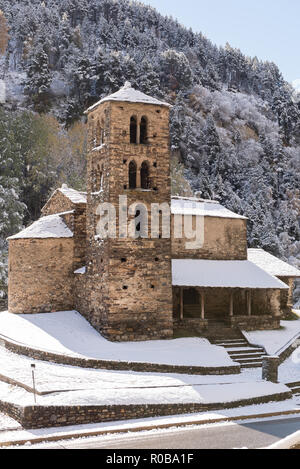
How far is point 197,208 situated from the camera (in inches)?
1113

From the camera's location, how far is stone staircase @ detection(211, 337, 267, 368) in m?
21.2

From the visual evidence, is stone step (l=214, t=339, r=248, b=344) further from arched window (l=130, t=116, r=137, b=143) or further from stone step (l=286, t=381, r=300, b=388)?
arched window (l=130, t=116, r=137, b=143)

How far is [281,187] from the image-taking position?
65938mm

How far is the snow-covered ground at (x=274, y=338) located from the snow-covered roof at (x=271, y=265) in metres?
4.38

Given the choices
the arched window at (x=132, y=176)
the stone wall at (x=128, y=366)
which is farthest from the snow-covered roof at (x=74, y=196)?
the stone wall at (x=128, y=366)

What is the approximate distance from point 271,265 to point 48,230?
14095 millimetres

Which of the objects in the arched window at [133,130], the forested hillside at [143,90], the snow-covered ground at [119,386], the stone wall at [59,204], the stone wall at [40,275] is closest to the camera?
the snow-covered ground at [119,386]

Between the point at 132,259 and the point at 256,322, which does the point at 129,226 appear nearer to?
the point at 132,259

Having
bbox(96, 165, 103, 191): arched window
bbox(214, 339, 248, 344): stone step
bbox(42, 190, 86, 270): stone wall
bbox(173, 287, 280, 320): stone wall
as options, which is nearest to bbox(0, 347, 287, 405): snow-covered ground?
bbox(214, 339, 248, 344): stone step

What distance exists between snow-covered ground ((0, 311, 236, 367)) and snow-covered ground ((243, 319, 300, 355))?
8.36 feet

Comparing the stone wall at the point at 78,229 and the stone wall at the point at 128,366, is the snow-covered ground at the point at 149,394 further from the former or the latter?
the stone wall at the point at 78,229

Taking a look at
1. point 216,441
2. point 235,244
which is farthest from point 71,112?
point 216,441

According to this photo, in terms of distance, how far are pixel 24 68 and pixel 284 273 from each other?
155ft

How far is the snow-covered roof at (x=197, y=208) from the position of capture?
89.5ft
